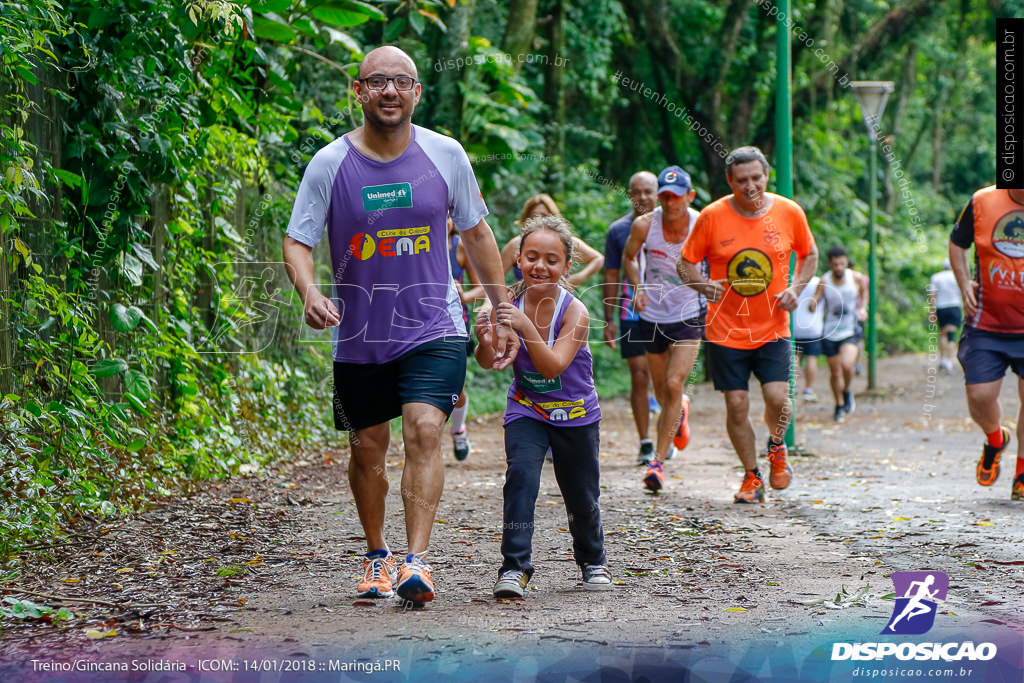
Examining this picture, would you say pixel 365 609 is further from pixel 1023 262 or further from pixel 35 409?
pixel 1023 262

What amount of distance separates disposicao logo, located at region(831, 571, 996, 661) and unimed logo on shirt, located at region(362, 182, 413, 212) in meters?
2.29

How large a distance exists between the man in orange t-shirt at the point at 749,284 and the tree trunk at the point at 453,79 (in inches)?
255

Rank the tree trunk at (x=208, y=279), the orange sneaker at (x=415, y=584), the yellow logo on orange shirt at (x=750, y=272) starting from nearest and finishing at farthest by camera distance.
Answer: the orange sneaker at (x=415, y=584) → the yellow logo on orange shirt at (x=750, y=272) → the tree trunk at (x=208, y=279)

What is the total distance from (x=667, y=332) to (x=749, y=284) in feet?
4.61

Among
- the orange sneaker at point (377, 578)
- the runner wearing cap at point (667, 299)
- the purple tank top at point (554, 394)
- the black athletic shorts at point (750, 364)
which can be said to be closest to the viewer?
the orange sneaker at point (377, 578)

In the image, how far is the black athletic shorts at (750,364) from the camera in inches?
297

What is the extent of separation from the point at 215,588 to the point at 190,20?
360 cm

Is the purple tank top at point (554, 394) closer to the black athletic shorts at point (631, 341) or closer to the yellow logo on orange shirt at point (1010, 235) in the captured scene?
the yellow logo on orange shirt at point (1010, 235)

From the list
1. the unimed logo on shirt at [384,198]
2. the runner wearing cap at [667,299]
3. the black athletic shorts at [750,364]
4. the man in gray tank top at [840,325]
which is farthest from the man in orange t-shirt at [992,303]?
the man in gray tank top at [840,325]

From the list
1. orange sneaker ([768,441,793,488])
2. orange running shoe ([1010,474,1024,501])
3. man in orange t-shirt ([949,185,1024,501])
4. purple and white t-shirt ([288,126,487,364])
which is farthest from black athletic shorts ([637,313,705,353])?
purple and white t-shirt ([288,126,487,364])

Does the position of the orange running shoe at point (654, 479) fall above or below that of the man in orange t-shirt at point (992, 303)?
below

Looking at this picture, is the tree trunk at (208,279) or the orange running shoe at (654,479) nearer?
the orange running shoe at (654,479)

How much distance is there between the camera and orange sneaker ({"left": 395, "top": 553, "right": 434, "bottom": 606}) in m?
4.46

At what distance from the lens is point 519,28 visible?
14.9 m
